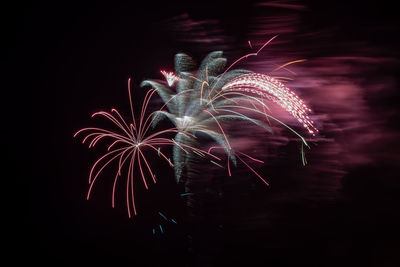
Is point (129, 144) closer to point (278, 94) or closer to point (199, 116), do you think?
point (199, 116)

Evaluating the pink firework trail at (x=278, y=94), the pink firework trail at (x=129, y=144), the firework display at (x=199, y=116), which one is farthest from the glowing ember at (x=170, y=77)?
the pink firework trail at (x=278, y=94)

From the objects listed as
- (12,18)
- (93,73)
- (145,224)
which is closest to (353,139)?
(145,224)

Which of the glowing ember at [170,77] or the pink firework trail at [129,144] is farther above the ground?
the glowing ember at [170,77]

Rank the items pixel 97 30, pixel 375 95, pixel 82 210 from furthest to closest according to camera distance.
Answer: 1. pixel 97 30
2. pixel 82 210
3. pixel 375 95

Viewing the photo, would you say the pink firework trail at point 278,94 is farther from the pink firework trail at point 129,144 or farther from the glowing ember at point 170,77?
the pink firework trail at point 129,144

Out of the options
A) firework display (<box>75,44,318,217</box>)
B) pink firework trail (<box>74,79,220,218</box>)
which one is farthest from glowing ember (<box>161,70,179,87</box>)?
pink firework trail (<box>74,79,220,218</box>)

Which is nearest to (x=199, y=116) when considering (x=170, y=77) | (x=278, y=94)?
(x=170, y=77)

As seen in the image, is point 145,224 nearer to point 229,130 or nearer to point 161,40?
point 229,130

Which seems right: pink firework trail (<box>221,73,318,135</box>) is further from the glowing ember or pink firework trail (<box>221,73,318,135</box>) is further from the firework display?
the glowing ember
